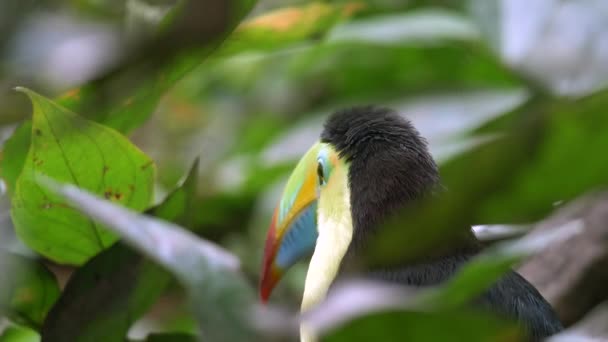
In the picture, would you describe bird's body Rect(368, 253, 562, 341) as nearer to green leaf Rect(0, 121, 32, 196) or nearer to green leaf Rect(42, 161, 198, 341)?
green leaf Rect(42, 161, 198, 341)

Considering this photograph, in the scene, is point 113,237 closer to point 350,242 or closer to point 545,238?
point 350,242

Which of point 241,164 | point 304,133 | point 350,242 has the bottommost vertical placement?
point 241,164

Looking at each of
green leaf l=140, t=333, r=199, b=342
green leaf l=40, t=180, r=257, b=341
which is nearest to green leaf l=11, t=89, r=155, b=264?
green leaf l=140, t=333, r=199, b=342

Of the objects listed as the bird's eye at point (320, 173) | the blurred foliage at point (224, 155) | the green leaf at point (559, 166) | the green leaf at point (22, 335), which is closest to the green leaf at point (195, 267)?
the blurred foliage at point (224, 155)

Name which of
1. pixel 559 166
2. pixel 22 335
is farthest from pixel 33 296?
pixel 559 166

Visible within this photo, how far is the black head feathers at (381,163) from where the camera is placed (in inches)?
40.5

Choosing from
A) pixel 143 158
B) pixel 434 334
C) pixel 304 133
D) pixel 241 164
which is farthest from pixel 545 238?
pixel 241 164

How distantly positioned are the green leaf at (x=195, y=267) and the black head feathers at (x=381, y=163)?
495 mm

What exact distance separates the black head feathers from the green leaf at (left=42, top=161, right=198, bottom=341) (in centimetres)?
29

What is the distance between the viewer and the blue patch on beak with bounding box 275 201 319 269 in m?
1.24

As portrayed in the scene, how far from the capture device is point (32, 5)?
0.39 metres

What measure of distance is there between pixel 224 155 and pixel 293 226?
2.72 feet

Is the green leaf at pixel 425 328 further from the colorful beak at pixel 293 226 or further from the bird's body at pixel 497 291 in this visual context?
the colorful beak at pixel 293 226

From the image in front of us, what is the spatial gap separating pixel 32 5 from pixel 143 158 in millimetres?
443
